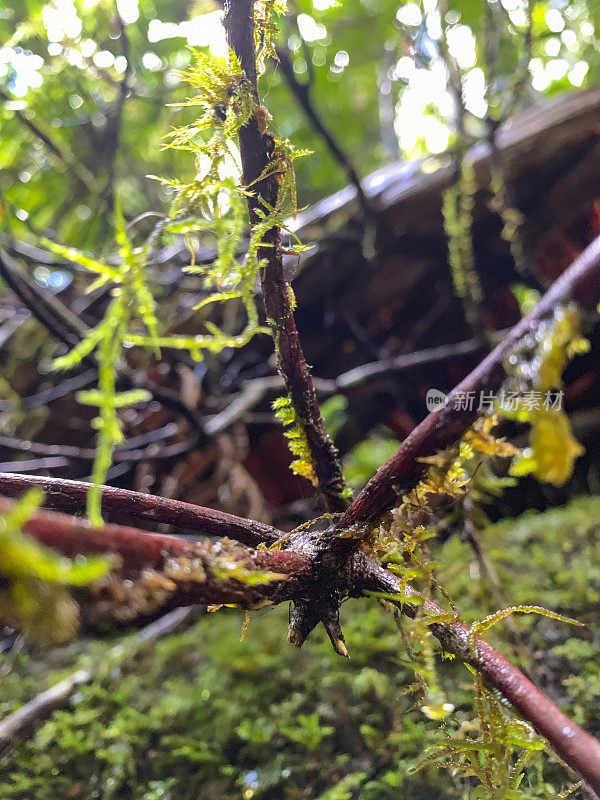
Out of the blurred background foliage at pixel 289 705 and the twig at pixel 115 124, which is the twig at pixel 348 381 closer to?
the blurred background foliage at pixel 289 705

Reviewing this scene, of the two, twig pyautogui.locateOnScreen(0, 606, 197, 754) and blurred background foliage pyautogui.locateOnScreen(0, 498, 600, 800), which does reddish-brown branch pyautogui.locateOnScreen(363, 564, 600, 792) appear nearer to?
blurred background foliage pyautogui.locateOnScreen(0, 498, 600, 800)

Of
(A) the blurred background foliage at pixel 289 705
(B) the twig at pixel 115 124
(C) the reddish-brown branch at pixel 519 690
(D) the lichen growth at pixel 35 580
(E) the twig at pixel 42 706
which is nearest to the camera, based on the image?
(D) the lichen growth at pixel 35 580

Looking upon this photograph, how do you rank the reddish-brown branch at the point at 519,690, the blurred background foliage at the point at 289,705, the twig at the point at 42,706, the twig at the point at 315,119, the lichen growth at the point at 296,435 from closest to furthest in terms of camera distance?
the reddish-brown branch at the point at 519,690
the lichen growth at the point at 296,435
the blurred background foliage at the point at 289,705
the twig at the point at 42,706
the twig at the point at 315,119


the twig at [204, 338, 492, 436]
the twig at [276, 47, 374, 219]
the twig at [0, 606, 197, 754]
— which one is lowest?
the twig at [0, 606, 197, 754]

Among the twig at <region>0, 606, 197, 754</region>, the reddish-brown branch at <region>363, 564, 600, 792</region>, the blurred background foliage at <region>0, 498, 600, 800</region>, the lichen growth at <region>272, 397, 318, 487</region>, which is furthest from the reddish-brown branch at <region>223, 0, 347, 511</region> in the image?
the twig at <region>0, 606, 197, 754</region>

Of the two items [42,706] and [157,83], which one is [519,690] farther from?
[157,83]

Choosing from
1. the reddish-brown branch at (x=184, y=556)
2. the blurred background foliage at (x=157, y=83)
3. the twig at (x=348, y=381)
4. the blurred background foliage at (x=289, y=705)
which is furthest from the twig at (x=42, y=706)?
the blurred background foliage at (x=157, y=83)

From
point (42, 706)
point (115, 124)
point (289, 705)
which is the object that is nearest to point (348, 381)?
point (289, 705)
